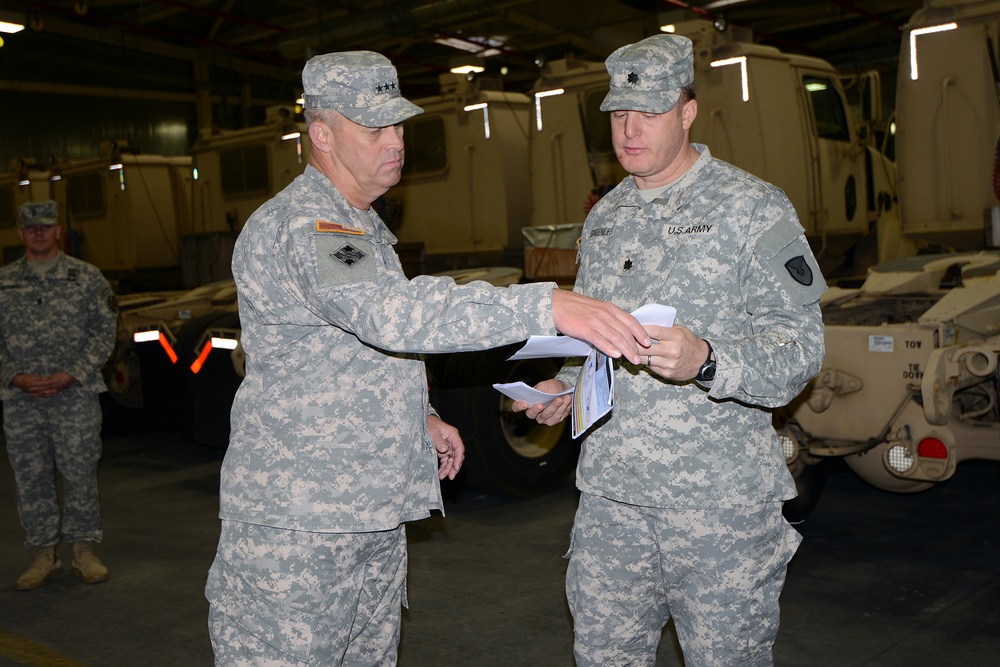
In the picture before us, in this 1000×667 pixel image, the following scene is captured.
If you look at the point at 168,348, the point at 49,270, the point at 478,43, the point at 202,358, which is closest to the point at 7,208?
the point at 168,348

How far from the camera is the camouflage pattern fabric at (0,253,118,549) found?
200 inches

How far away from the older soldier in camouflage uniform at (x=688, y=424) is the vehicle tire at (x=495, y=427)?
3.26 meters

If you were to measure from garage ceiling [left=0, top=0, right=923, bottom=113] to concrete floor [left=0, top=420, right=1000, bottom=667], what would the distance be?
8.76 m

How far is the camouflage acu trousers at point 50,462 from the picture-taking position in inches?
199

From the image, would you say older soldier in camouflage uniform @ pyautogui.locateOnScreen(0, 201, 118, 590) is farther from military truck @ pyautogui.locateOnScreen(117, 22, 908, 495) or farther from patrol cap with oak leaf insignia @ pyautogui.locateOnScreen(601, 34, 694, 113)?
A: patrol cap with oak leaf insignia @ pyautogui.locateOnScreen(601, 34, 694, 113)

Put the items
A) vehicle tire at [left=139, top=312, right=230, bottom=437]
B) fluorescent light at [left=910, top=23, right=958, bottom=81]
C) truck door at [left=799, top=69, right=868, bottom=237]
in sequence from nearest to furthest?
fluorescent light at [left=910, top=23, right=958, bottom=81] → truck door at [left=799, top=69, right=868, bottom=237] → vehicle tire at [left=139, top=312, right=230, bottom=437]

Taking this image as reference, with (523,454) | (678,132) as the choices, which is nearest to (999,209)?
(523,454)

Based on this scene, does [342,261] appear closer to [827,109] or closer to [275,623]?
[275,623]

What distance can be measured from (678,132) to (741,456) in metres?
0.79

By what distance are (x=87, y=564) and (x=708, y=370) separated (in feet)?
13.0

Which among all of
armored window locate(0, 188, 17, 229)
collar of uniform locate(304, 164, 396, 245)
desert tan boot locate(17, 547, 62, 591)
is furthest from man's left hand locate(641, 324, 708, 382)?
armored window locate(0, 188, 17, 229)

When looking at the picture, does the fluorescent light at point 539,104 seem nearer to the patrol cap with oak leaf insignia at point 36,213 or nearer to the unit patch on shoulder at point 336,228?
the patrol cap with oak leaf insignia at point 36,213

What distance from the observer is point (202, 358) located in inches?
274

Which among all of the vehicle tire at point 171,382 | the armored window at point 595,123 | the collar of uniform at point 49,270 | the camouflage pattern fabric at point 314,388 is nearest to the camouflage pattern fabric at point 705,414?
the camouflage pattern fabric at point 314,388
